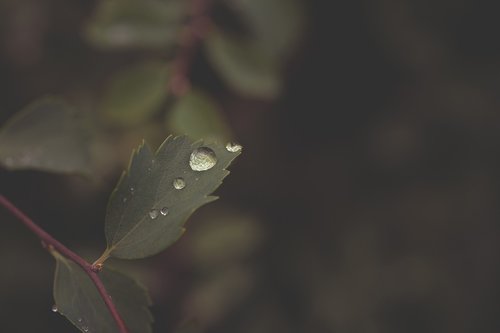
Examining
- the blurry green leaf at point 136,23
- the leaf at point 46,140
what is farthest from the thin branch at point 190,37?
the leaf at point 46,140

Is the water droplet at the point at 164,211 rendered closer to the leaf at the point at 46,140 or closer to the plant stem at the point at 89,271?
the plant stem at the point at 89,271

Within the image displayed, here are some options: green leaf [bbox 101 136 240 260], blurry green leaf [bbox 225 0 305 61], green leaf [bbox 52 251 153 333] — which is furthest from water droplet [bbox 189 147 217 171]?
blurry green leaf [bbox 225 0 305 61]

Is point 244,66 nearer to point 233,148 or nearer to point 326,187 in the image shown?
point 233,148

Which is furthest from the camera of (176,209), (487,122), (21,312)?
(487,122)

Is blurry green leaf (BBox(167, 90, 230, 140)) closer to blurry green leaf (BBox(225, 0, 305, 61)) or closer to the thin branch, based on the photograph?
the thin branch

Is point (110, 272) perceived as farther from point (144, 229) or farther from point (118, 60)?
point (118, 60)

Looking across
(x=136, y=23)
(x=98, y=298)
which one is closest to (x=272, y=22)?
(x=136, y=23)

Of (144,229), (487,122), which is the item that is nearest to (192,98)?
(144,229)
